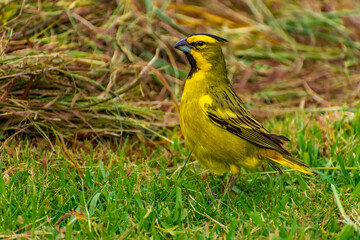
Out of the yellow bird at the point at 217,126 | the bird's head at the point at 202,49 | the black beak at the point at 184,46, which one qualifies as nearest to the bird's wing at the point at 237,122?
the yellow bird at the point at 217,126

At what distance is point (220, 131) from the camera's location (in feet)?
13.1

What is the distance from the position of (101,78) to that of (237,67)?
2054 mm

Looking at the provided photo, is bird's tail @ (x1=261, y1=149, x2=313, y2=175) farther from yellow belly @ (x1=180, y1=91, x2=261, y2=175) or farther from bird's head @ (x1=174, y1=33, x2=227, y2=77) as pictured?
bird's head @ (x1=174, y1=33, x2=227, y2=77)

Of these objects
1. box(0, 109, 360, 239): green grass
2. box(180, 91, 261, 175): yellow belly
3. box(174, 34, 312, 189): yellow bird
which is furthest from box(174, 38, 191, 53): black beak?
box(0, 109, 360, 239): green grass

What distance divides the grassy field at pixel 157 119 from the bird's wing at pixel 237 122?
357 millimetres

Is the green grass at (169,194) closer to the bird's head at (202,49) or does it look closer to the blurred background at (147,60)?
the blurred background at (147,60)

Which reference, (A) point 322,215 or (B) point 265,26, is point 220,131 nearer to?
(A) point 322,215

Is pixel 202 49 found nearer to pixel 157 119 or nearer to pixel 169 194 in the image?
pixel 169 194

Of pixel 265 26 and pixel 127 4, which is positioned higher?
pixel 127 4

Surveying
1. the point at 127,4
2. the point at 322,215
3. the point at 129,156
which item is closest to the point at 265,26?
the point at 127,4

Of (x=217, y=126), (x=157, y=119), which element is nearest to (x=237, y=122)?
(x=217, y=126)

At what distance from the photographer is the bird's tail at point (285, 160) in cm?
392

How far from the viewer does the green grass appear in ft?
10.5

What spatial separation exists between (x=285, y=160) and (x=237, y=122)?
1.52ft
